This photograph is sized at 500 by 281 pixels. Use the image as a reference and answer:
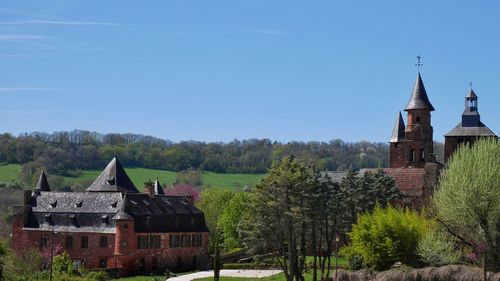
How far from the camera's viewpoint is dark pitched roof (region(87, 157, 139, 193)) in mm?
82938

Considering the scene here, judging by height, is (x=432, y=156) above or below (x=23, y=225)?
above

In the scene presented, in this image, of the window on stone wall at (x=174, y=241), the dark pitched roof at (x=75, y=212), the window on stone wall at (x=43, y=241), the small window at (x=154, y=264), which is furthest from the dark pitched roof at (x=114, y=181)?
the small window at (x=154, y=264)

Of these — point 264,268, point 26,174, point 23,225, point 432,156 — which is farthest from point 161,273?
point 26,174

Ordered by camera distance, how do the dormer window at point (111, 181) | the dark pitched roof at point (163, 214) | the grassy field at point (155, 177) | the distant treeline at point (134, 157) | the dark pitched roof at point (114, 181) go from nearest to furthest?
the dark pitched roof at point (163, 214) < the dark pitched roof at point (114, 181) < the dormer window at point (111, 181) < the grassy field at point (155, 177) < the distant treeline at point (134, 157)

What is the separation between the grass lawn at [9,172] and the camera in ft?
475

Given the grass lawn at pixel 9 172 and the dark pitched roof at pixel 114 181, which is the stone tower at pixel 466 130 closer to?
the dark pitched roof at pixel 114 181

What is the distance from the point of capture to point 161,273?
7431 centimetres

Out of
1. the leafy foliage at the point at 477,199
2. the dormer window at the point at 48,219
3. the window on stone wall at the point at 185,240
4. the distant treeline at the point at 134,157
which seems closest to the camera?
the leafy foliage at the point at 477,199

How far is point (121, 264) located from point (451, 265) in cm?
3122

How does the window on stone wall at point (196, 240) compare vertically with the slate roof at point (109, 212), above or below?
below

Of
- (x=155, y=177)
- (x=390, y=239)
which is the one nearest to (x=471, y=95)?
(x=390, y=239)

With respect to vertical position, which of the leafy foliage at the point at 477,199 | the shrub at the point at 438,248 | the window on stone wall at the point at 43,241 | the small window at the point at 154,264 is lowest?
the small window at the point at 154,264

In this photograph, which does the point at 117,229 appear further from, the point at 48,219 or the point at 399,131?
the point at 399,131

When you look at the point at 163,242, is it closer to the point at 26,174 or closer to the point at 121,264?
the point at 121,264
